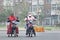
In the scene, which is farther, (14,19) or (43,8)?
(43,8)

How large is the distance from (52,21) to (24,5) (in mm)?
8438

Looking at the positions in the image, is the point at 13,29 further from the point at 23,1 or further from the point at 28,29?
the point at 23,1

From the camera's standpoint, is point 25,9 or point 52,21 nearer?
point 25,9

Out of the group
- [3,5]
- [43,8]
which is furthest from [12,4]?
[43,8]

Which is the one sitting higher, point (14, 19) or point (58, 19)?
point (14, 19)

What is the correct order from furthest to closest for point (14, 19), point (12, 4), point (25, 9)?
1. point (12, 4)
2. point (25, 9)
3. point (14, 19)

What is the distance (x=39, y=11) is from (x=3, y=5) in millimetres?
8074

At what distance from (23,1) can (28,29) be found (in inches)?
1838

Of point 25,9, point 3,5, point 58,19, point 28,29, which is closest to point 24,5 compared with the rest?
point 25,9

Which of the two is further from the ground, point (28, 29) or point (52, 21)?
point (28, 29)

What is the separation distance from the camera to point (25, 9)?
63.9m

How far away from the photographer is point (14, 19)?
67.1 ft

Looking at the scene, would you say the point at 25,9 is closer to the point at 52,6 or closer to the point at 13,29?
the point at 52,6

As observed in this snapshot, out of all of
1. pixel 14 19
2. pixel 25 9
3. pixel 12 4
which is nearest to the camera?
pixel 14 19
